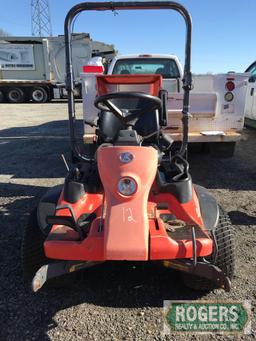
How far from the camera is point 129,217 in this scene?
6.41 ft

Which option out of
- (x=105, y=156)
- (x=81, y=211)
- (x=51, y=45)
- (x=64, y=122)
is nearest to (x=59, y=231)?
(x=81, y=211)

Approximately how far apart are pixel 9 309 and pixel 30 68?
17146 mm

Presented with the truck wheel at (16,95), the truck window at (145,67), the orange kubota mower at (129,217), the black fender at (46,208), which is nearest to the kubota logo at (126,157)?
the orange kubota mower at (129,217)

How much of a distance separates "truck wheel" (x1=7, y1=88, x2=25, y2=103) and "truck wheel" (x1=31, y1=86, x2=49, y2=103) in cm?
56

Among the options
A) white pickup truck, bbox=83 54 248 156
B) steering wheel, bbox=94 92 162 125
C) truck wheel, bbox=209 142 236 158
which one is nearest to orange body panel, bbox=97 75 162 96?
steering wheel, bbox=94 92 162 125

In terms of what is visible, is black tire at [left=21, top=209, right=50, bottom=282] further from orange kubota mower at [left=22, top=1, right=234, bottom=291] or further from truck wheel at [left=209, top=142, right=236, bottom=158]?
truck wheel at [left=209, top=142, right=236, bottom=158]

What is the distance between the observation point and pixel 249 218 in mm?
3566

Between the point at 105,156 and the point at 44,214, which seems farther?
the point at 44,214

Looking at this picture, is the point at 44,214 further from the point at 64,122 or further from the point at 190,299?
the point at 64,122

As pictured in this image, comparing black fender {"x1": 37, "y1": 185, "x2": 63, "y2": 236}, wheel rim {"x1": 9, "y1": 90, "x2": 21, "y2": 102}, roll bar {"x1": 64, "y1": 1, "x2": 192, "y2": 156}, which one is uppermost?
roll bar {"x1": 64, "y1": 1, "x2": 192, "y2": 156}

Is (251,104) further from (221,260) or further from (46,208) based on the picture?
(46,208)

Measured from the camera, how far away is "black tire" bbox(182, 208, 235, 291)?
229cm

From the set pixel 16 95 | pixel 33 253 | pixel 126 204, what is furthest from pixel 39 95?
pixel 126 204

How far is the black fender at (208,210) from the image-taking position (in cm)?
233
